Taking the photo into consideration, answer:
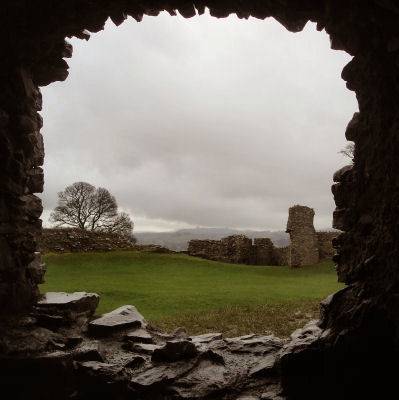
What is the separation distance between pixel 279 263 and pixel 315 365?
22.0m

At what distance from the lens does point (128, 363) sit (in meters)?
5.26

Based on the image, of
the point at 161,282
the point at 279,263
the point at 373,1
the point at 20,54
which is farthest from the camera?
the point at 279,263

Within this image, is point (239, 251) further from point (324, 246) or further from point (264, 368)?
point (264, 368)

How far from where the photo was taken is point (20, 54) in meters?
5.59

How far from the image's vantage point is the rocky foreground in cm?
475

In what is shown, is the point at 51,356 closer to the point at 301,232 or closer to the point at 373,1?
the point at 373,1

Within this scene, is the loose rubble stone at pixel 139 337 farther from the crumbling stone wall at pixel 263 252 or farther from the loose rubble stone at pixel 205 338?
the crumbling stone wall at pixel 263 252

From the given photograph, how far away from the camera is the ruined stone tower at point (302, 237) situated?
22938 mm

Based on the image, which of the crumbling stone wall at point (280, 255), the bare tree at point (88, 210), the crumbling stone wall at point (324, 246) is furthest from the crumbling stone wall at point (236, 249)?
the bare tree at point (88, 210)

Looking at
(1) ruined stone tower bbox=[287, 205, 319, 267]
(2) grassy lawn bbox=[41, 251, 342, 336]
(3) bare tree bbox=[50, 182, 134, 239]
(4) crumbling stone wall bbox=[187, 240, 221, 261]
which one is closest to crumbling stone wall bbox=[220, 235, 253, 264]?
(4) crumbling stone wall bbox=[187, 240, 221, 261]

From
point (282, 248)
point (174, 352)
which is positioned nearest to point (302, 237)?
point (282, 248)

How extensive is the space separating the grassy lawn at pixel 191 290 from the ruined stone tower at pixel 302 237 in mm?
2146

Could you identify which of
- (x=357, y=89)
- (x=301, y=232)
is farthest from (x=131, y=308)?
(x=301, y=232)

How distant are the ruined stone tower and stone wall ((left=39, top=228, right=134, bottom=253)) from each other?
9376 mm
